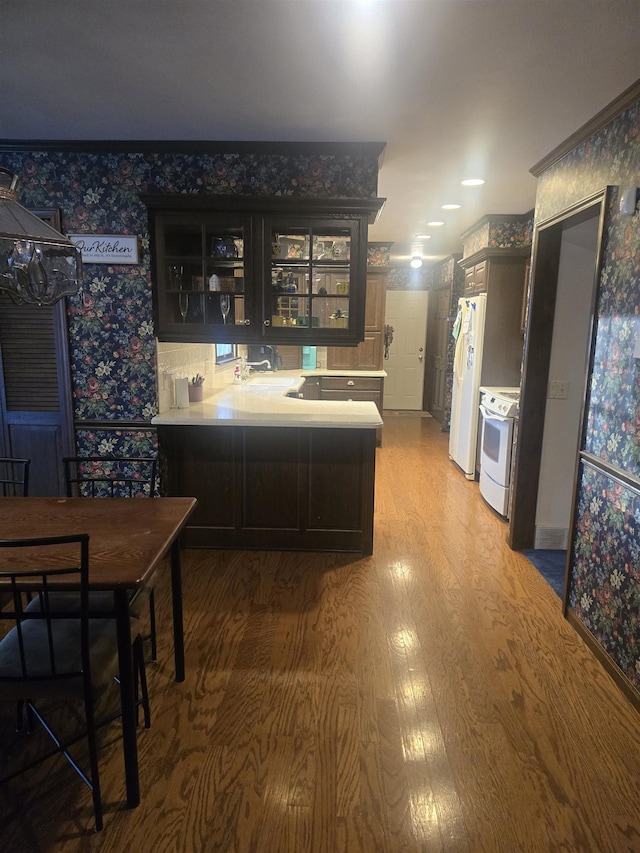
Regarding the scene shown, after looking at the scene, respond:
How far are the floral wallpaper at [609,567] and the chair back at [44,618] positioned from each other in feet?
6.73

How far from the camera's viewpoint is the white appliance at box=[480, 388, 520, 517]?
A: 404cm

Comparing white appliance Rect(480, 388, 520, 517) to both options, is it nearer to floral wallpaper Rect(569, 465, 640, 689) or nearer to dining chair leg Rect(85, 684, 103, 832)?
floral wallpaper Rect(569, 465, 640, 689)

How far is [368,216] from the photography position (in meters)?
3.16

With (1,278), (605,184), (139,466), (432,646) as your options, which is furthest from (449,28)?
(139,466)

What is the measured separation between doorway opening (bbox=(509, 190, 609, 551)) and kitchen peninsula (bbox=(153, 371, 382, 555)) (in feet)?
3.53

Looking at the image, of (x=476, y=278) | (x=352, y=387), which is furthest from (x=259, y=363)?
(x=476, y=278)

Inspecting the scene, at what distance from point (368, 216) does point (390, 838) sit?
9.59 feet

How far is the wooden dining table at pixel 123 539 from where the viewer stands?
1598mm

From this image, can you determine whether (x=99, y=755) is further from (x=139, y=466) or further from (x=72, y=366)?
(x=72, y=366)

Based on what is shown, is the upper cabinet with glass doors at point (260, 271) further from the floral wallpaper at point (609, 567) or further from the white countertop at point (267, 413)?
the floral wallpaper at point (609, 567)

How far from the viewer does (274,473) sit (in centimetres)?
344

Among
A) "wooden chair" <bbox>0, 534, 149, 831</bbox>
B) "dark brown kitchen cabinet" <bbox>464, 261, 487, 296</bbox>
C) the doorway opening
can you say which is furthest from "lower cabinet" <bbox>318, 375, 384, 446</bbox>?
"wooden chair" <bbox>0, 534, 149, 831</bbox>

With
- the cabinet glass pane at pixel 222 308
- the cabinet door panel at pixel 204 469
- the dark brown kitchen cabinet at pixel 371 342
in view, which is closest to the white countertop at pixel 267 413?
the cabinet door panel at pixel 204 469

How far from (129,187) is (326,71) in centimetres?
156
